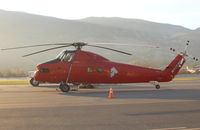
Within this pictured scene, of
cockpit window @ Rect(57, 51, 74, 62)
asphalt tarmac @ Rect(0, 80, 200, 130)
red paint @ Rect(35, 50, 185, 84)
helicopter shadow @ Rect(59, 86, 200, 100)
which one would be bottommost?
helicopter shadow @ Rect(59, 86, 200, 100)

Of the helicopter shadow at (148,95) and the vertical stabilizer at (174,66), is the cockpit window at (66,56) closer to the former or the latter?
the helicopter shadow at (148,95)

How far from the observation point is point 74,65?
19656 mm

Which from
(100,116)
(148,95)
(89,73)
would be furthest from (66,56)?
(100,116)

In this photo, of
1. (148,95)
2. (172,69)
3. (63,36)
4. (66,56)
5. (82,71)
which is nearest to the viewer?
(148,95)

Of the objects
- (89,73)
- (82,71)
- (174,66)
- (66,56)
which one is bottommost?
(89,73)

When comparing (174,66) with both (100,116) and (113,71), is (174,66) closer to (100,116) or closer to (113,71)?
(113,71)

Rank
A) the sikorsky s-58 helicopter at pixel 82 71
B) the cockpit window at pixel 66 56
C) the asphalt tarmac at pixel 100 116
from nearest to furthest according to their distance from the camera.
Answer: the asphalt tarmac at pixel 100 116 < the sikorsky s-58 helicopter at pixel 82 71 < the cockpit window at pixel 66 56

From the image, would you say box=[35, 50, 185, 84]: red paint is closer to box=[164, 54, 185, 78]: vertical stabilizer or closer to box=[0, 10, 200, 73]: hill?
box=[164, 54, 185, 78]: vertical stabilizer

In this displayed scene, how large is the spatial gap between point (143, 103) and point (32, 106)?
4.63 metres

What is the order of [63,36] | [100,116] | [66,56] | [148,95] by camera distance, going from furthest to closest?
[63,36]
[66,56]
[148,95]
[100,116]

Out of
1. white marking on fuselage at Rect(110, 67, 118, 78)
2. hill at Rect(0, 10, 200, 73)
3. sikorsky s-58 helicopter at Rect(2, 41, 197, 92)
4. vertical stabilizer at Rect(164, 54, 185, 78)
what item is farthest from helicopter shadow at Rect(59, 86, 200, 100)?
hill at Rect(0, 10, 200, 73)

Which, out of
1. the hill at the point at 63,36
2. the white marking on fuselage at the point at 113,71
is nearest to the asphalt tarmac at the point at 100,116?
the white marking on fuselage at the point at 113,71

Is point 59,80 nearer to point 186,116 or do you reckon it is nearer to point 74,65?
point 74,65

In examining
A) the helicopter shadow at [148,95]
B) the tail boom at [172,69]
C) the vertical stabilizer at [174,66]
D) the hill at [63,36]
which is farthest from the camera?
the hill at [63,36]
